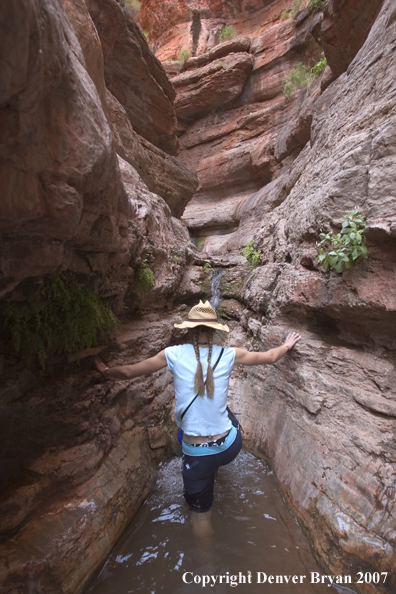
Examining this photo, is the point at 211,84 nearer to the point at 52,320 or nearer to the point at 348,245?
the point at 348,245

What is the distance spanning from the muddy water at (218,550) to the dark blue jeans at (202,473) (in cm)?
44

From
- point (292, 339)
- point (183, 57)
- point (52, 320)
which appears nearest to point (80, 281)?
point (52, 320)

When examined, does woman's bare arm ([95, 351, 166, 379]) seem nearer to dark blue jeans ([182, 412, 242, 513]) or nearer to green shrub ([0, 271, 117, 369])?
green shrub ([0, 271, 117, 369])

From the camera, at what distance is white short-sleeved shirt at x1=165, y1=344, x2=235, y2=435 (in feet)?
9.21

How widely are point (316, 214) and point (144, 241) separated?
8.87 feet

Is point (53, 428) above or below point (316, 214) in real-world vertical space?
below

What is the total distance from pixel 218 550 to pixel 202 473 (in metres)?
0.87

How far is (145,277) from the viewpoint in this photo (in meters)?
5.02

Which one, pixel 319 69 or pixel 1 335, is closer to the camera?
pixel 1 335

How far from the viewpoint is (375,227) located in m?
3.19

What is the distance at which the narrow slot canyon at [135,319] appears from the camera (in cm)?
189

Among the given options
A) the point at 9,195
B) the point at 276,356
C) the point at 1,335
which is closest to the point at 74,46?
the point at 9,195

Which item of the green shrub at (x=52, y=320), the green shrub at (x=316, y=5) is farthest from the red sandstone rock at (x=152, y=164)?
the green shrub at (x=316, y=5)

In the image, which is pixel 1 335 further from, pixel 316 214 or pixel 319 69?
pixel 319 69
